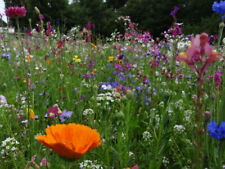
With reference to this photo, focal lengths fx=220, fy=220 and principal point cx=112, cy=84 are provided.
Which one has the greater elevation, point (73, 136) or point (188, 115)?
point (73, 136)

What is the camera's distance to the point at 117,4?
32938 mm

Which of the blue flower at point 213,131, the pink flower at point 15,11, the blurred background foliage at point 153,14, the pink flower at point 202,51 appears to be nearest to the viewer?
the pink flower at point 202,51

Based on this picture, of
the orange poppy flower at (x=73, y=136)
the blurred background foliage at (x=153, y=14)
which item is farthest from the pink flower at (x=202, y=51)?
the blurred background foliage at (x=153, y=14)

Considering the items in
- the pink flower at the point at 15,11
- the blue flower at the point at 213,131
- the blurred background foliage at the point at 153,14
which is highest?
the blurred background foliage at the point at 153,14

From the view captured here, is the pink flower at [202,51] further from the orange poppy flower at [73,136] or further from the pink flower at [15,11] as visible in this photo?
the pink flower at [15,11]

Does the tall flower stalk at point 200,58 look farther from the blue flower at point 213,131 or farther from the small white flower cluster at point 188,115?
the small white flower cluster at point 188,115

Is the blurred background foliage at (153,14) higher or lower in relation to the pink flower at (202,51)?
higher

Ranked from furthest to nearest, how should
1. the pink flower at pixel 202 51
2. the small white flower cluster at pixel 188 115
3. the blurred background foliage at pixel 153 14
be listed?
the blurred background foliage at pixel 153 14 < the small white flower cluster at pixel 188 115 < the pink flower at pixel 202 51

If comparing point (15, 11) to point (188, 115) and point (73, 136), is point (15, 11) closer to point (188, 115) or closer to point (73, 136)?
point (73, 136)

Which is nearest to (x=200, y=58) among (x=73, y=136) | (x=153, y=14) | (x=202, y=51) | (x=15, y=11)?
(x=202, y=51)

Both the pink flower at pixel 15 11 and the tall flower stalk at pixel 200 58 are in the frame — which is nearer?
the tall flower stalk at pixel 200 58

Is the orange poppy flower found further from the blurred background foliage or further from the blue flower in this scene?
the blurred background foliage

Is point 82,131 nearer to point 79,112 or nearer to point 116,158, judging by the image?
point 116,158

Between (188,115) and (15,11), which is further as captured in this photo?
(188,115)
